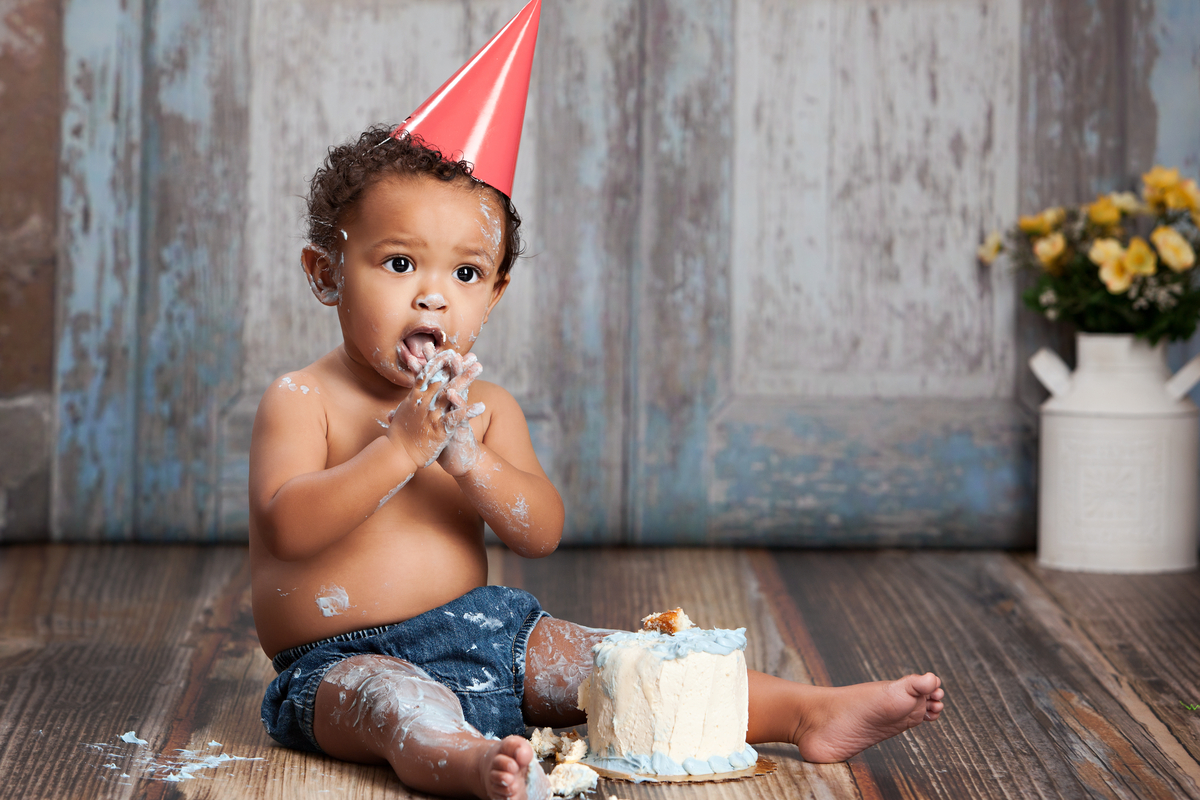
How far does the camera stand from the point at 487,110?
120 centimetres

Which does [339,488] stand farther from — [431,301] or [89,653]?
[89,653]

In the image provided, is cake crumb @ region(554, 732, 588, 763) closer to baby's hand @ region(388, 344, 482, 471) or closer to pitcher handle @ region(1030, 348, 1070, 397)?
baby's hand @ region(388, 344, 482, 471)

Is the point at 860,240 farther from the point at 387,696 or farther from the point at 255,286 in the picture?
the point at 387,696

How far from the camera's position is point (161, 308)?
2154 millimetres

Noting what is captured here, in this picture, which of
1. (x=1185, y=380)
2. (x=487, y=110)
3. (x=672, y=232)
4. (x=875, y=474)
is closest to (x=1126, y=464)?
(x=1185, y=380)

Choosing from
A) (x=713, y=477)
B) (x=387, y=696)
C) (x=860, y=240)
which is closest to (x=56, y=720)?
(x=387, y=696)

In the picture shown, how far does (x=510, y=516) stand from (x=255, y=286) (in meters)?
1.18

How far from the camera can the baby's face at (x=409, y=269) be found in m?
1.13

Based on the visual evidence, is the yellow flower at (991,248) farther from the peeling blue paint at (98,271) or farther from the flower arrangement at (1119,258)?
the peeling blue paint at (98,271)

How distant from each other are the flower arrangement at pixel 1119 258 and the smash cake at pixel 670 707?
50.4 inches

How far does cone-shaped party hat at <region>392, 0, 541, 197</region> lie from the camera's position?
1182 mm

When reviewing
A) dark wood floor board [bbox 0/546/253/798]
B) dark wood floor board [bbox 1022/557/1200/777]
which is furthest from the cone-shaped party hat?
dark wood floor board [bbox 1022/557/1200/777]

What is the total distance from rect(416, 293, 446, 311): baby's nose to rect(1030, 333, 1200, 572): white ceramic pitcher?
137cm

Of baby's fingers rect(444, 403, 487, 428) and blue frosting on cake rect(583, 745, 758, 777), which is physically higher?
baby's fingers rect(444, 403, 487, 428)
